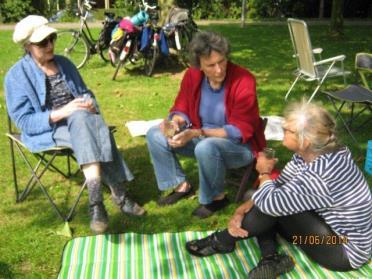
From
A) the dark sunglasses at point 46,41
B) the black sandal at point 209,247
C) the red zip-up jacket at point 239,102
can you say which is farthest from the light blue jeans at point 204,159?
the dark sunglasses at point 46,41

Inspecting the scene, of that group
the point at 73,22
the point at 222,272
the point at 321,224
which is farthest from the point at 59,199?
the point at 73,22

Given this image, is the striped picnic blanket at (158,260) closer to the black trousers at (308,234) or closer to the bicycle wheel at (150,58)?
the black trousers at (308,234)

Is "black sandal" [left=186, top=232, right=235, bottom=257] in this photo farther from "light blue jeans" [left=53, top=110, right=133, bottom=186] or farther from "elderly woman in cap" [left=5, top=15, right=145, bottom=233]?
"light blue jeans" [left=53, top=110, right=133, bottom=186]

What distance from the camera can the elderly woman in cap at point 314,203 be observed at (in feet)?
8.40

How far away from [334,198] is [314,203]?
11cm

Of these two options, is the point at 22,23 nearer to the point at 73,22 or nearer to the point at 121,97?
the point at 121,97

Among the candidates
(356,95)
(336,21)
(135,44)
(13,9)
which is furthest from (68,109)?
(13,9)

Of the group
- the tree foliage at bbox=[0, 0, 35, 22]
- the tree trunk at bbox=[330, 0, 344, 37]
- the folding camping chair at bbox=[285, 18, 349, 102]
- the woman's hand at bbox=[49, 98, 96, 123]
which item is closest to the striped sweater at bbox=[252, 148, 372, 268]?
the woman's hand at bbox=[49, 98, 96, 123]

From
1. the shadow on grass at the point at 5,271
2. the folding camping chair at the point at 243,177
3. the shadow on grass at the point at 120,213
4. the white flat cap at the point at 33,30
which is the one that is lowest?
the shadow on grass at the point at 120,213

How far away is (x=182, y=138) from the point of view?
3.50 metres

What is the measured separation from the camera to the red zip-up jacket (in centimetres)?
349

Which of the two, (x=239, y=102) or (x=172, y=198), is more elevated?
(x=239, y=102)

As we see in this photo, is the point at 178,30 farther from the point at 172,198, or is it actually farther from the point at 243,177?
the point at 243,177
